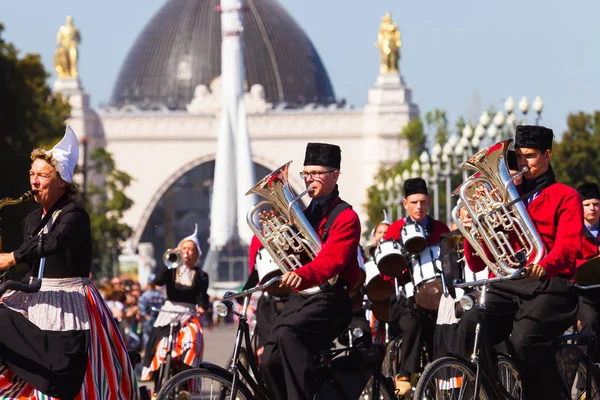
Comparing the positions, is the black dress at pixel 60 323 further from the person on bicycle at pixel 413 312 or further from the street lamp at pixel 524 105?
the street lamp at pixel 524 105

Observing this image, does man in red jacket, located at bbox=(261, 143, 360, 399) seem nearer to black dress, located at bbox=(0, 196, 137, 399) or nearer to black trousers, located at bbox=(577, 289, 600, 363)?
black dress, located at bbox=(0, 196, 137, 399)

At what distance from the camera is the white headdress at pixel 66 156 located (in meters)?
9.99

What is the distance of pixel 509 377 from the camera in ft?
35.7

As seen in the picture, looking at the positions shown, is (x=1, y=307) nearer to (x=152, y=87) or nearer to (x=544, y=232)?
(x=544, y=232)

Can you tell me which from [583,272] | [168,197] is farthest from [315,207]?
[168,197]

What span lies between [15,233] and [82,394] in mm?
29893

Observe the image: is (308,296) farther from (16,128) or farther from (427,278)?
(16,128)

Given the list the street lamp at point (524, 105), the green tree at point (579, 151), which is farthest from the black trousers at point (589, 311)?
the green tree at point (579, 151)

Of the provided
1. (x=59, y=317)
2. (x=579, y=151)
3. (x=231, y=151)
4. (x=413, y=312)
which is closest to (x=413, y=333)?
(x=413, y=312)

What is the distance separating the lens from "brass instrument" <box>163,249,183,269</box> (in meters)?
16.2

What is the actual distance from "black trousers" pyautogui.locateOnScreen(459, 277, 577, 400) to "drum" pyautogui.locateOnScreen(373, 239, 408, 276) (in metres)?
3.90

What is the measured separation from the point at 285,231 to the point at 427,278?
13.5ft

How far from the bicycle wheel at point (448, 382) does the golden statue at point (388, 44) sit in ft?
334

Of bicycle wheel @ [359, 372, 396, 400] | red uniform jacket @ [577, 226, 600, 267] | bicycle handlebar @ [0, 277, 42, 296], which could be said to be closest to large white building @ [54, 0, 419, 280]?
red uniform jacket @ [577, 226, 600, 267]
